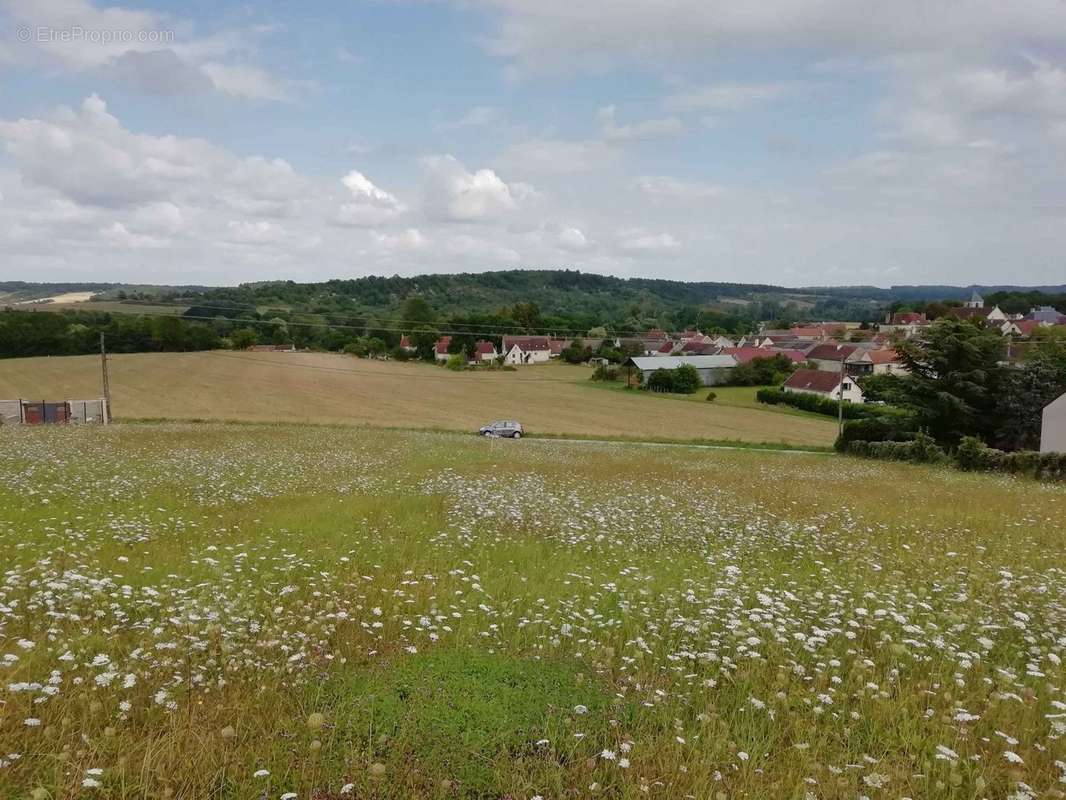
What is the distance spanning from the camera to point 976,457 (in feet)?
109

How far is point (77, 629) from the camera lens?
7238mm

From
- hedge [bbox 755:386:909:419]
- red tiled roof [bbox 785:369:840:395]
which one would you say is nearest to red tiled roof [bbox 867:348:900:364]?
red tiled roof [bbox 785:369:840:395]

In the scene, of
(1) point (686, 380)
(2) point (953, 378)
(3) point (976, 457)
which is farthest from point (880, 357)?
(3) point (976, 457)

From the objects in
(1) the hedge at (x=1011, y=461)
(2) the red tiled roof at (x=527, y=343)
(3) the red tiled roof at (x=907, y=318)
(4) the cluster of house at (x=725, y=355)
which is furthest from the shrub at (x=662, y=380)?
(3) the red tiled roof at (x=907, y=318)

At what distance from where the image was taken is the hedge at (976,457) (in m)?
29.5

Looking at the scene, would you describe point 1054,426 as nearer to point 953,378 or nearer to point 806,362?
point 953,378

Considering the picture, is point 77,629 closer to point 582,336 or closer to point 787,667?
point 787,667

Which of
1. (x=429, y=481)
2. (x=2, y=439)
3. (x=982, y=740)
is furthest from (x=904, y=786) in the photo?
(x=2, y=439)

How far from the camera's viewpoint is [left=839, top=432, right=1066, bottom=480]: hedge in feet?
96.8

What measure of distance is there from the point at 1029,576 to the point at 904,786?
732cm

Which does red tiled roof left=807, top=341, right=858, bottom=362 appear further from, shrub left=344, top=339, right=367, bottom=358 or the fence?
the fence

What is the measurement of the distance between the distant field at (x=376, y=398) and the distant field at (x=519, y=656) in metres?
46.1

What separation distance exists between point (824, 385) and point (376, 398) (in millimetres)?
58020

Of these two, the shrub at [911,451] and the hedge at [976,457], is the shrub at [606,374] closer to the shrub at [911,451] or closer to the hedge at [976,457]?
the hedge at [976,457]
